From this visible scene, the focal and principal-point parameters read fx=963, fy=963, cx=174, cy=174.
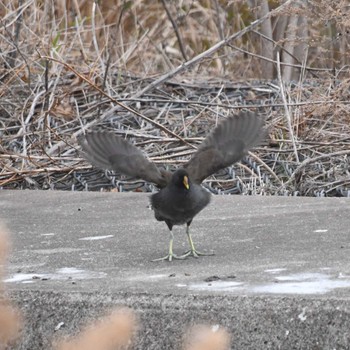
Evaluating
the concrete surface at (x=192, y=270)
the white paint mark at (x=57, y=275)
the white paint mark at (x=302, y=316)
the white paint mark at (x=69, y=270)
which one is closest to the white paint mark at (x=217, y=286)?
the concrete surface at (x=192, y=270)

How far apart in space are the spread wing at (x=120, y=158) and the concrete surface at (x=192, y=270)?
13.8 inches

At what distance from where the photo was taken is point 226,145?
4.57m

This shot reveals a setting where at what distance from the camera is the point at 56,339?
334 centimetres

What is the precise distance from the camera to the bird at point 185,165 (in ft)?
13.8

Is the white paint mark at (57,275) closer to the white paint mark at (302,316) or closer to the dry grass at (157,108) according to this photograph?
the white paint mark at (302,316)

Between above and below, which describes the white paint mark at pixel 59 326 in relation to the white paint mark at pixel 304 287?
below

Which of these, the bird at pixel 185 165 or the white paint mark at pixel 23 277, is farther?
the bird at pixel 185 165

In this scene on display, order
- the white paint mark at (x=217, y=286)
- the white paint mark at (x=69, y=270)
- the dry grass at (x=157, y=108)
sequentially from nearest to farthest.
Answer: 1. the white paint mark at (x=217, y=286)
2. the white paint mark at (x=69, y=270)
3. the dry grass at (x=157, y=108)

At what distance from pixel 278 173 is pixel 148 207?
1564mm

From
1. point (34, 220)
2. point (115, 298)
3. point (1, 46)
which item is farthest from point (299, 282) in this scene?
point (1, 46)

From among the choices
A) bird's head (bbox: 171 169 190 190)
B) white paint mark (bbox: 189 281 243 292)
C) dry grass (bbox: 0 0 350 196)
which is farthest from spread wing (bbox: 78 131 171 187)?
dry grass (bbox: 0 0 350 196)

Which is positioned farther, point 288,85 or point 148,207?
point 288,85

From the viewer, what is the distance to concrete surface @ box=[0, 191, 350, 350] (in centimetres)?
309

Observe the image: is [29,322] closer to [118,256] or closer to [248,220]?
[118,256]
